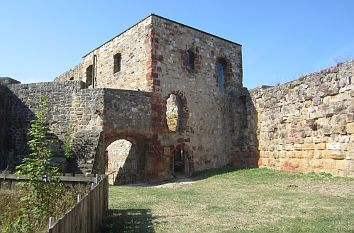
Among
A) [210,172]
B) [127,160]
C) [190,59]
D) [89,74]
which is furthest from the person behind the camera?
[89,74]

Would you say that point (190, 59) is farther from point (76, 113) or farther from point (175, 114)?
point (76, 113)

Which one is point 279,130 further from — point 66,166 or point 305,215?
point 66,166

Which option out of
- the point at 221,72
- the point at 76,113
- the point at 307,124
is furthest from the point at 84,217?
the point at 221,72

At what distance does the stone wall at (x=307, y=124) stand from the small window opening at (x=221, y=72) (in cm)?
203

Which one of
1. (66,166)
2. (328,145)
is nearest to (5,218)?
(66,166)

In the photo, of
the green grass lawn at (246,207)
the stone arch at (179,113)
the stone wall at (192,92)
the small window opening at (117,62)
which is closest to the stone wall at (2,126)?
the small window opening at (117,62)

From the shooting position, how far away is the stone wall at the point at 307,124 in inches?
396

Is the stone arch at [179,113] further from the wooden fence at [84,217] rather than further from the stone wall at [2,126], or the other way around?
the wooden fence at [84,217]

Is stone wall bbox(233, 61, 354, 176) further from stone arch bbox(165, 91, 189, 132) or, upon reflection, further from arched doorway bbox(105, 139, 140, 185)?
arched doorway bbox(105, 139, 140, 185)

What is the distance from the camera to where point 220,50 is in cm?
1634

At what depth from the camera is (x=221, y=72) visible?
54.3 ft

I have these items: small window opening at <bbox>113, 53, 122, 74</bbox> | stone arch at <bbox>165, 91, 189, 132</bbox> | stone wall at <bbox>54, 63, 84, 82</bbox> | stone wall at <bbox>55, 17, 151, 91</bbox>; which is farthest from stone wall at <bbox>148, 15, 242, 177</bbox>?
stone wall at <bbox>54, 63, 84, 82</bbox>

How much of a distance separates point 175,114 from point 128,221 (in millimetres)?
9766

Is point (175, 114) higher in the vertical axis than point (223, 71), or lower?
lower
